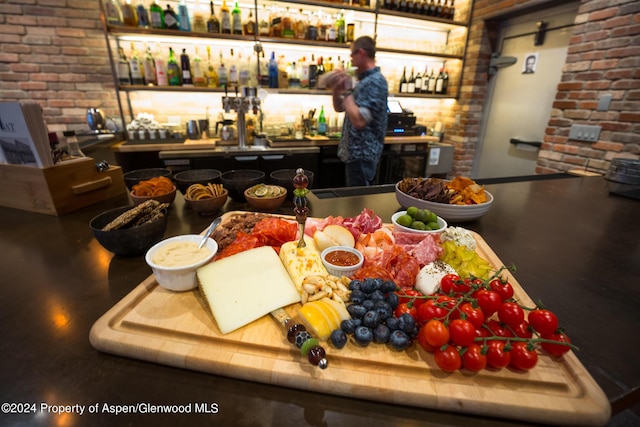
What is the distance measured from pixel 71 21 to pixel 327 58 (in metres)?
2.57

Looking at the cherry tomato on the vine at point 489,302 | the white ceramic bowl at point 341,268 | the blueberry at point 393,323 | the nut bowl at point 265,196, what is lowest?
the blueberry at point 393,323

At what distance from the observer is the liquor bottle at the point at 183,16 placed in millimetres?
2980

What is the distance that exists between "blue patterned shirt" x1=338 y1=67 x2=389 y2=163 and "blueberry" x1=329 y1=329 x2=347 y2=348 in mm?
1985

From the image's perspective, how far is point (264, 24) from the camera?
10.8 feet

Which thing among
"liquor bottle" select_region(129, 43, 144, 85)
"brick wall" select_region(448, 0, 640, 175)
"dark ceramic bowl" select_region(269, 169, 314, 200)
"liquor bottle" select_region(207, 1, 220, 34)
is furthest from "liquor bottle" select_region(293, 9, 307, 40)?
"dark ceramic bowl" select_region(269, 169, 314, 200)

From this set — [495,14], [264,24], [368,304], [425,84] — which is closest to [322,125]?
[264,24]

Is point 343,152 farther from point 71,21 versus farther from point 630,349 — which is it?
point 71,21

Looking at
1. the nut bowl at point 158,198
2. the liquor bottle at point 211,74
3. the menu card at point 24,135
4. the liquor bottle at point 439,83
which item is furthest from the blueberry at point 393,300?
the liquor bottle at point 439,83

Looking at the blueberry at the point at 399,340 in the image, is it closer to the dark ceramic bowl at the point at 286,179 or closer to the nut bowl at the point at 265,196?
the nut bowl at the point at 265,196

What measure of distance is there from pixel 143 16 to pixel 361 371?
3.69 meters

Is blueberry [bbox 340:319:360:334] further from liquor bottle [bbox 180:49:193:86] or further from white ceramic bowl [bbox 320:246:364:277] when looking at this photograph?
liquor bottle [bbox 180:49:193:86]

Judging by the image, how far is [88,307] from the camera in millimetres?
750

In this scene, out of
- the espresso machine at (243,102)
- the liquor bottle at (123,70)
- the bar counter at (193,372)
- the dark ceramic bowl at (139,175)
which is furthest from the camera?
the liquor bottle at (123,70)

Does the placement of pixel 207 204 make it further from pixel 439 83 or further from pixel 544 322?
pixel 439 83
